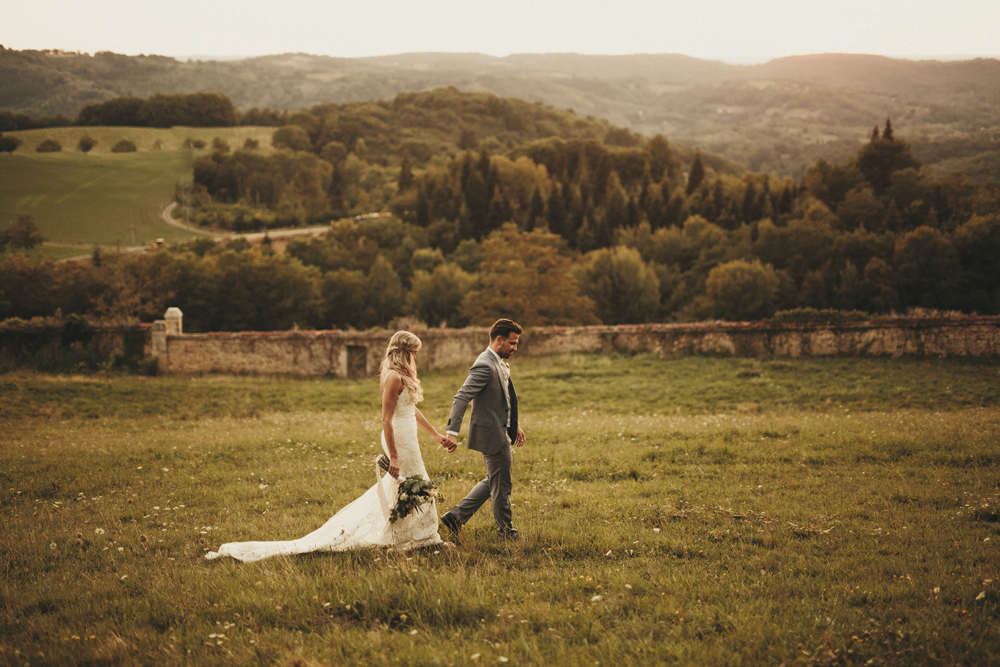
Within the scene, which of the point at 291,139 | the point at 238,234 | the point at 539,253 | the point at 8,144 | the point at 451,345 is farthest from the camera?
the point at 291,139

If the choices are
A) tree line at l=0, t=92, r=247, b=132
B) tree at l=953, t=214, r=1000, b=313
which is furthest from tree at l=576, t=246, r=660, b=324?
tree line at l=0, t=92, r=247, b=132

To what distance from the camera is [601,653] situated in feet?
15.8

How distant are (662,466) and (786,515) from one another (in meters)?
3.09

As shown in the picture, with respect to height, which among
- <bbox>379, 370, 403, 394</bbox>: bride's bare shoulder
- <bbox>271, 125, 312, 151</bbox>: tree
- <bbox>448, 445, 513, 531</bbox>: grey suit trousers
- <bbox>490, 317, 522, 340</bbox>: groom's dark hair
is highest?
<bbox>271, 125, 312, 151</bbox>: tree

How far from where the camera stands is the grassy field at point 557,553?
16.5 ft

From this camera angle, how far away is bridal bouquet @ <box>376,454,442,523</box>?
6816mm

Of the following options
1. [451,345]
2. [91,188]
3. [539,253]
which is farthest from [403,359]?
[91,188]

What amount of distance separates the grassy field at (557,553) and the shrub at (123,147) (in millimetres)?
140652

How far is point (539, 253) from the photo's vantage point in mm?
56531

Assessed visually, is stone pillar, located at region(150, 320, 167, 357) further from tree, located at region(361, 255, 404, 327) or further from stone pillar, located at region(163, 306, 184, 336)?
tree, located at region(361, 255, 404, 327)

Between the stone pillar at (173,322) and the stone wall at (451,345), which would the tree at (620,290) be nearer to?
the stone wall at (451,345)

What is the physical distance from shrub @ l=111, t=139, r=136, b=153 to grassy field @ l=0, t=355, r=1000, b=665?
141 m

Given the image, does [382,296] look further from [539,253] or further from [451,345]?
[451,345]

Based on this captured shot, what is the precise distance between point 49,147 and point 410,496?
141 m
